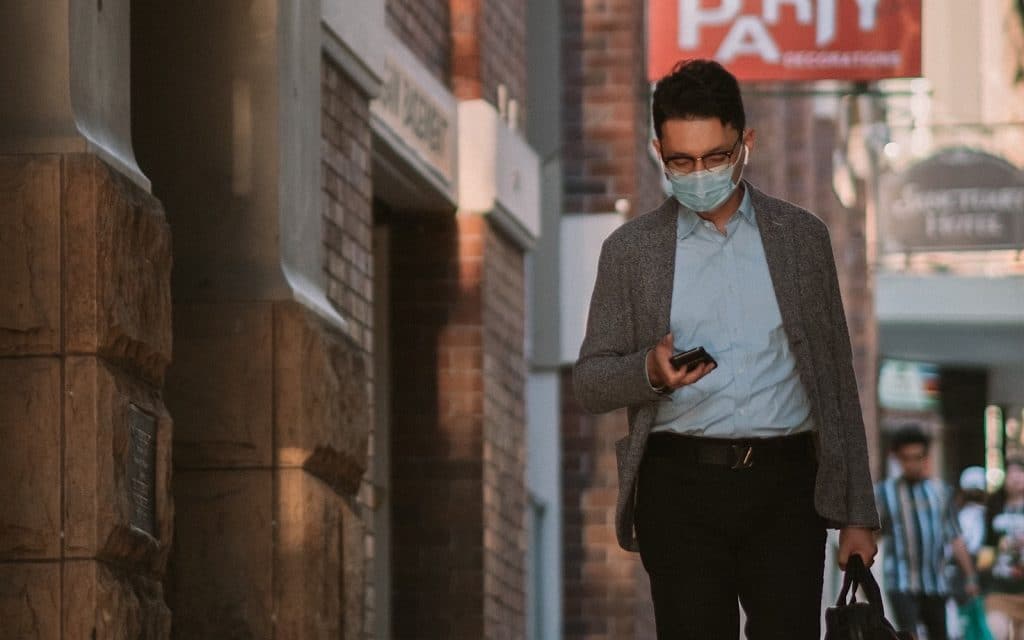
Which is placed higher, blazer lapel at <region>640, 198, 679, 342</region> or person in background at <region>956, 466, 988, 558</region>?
blazer lapel at <region>640, 198, 679, 342</region>

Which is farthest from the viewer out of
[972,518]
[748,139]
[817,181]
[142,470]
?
[817,181]

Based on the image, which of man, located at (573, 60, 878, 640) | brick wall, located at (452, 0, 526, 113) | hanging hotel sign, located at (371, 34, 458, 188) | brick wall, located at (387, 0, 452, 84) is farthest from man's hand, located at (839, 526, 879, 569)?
brick wall, located at (452, 0, 526, 113)

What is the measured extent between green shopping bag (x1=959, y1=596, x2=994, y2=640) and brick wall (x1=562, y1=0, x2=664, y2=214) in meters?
2.91

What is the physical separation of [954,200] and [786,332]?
25.3 metres

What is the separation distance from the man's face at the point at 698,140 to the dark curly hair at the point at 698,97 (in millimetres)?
13

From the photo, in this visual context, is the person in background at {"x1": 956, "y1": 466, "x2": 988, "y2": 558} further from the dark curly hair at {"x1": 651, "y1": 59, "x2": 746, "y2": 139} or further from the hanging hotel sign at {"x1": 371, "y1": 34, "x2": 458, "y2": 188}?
the dark curly hair at {"x1": 651, "y1": 59, "x2": 746, "y2": 139}

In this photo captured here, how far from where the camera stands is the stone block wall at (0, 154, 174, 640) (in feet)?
17.3

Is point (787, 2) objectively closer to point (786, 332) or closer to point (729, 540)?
point (786, 332)

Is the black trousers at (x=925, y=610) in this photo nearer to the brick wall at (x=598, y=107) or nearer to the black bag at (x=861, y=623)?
the brick wall at (x=598, y=107)

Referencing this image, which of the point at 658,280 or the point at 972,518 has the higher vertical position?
the point at 658,280

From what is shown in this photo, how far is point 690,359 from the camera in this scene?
511 cm

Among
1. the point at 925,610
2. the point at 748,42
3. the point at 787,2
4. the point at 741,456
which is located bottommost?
the point at 925,610

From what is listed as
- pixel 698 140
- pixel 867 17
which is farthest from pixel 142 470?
pixel 867 17

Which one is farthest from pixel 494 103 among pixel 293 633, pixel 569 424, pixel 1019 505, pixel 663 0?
pixel 1019 505
